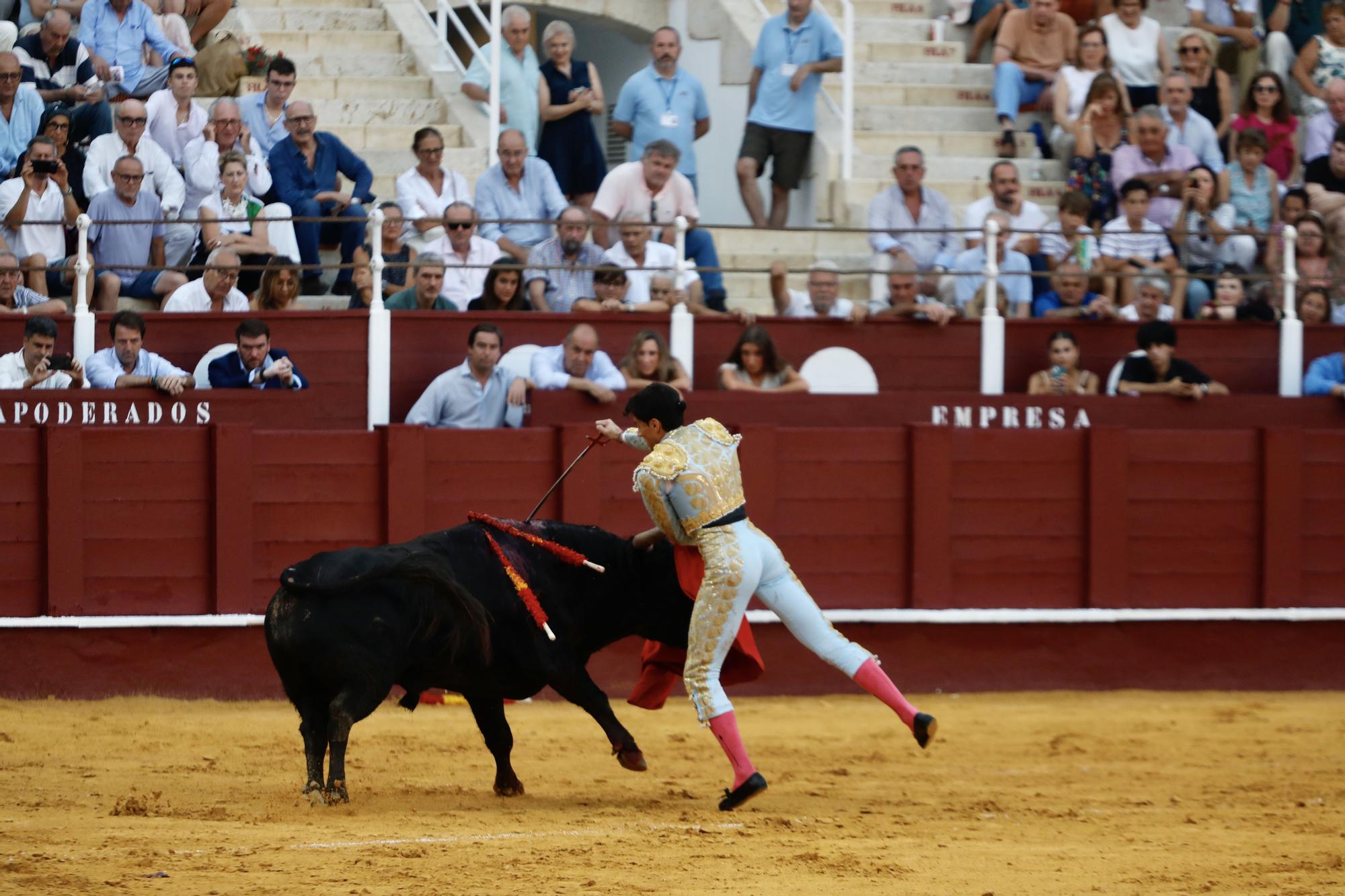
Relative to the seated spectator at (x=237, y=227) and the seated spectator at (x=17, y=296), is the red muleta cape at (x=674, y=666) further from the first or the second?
the seated spectator at (x=17, y=296)

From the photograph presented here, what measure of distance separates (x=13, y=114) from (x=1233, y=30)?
23.9 feet

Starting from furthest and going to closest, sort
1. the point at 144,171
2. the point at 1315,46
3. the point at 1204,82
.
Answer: the point at 1315,46
the point at 1204,82
the point at 144,171

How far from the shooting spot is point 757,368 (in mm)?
8594

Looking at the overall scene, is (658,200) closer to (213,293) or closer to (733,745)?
(213,293)

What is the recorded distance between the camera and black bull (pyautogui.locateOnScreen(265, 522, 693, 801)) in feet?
17.4

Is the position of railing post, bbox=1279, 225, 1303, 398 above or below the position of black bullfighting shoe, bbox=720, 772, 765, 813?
above

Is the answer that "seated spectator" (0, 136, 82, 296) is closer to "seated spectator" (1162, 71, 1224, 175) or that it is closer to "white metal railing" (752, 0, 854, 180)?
"white metal railing" (752, 0, 854, 180)

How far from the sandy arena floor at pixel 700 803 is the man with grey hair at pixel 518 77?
3.52 m

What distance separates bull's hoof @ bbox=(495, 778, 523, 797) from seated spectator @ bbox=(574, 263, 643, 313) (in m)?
3.33

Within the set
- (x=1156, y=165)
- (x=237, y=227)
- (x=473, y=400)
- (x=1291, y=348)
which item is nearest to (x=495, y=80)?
(x=237, y=227)

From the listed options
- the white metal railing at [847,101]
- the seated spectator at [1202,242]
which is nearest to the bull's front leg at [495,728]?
the seated spectator at [1202,242]

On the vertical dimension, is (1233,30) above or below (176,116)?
above

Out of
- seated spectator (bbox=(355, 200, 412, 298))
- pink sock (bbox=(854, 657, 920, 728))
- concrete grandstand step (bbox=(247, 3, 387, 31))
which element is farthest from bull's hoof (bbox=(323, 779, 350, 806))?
concrete grandstand step (bbox=(247, 3, 387, 31))

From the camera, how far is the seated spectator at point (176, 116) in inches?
359
